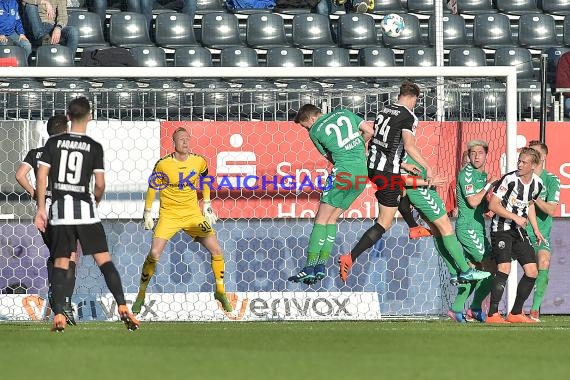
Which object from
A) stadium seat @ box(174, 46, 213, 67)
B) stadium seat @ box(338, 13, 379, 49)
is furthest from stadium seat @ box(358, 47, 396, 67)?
stadium seat @ box(174, 46, 213, 67)

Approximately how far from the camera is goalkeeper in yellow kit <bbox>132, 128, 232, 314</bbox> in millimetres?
12422

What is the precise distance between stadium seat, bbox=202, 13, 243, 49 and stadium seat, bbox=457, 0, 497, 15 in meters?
3.91

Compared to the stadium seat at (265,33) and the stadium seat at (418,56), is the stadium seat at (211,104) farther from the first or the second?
the stadium seat at (418,56)

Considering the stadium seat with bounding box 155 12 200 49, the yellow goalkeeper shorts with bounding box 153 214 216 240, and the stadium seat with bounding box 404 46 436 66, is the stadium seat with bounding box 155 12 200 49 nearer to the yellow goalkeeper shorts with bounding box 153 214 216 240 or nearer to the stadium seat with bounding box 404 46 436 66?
the stadium seat with bounding box 404 46 436 66

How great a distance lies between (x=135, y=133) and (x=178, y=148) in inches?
58.6

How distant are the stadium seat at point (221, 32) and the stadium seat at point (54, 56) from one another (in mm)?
2302

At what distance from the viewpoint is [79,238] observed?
956cm

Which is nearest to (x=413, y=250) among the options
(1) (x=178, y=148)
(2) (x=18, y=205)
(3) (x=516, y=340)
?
(1) (x=178, y=148)

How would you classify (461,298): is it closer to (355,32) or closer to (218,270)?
(218,270)

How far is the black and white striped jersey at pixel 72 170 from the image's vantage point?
31.1 feet

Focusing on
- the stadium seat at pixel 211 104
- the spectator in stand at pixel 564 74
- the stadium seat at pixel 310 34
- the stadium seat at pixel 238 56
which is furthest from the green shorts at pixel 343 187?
the stadium seat at pixel 310 34

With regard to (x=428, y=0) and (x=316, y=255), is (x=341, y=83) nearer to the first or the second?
(x=316, y=255)

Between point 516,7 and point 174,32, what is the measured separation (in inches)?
226

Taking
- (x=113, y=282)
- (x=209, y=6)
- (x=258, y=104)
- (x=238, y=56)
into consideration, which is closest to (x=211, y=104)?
(x=258, y=104)
